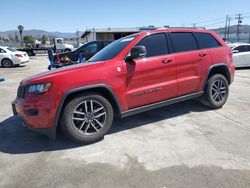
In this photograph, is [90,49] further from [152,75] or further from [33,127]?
[33,127]

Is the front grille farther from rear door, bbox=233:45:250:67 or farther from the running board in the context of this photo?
rear door, bbox=233:45:250:67

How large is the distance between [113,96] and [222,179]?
6.63 ft

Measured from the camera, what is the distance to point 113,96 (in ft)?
12.9

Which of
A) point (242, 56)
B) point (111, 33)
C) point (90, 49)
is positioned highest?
point (111, 33)

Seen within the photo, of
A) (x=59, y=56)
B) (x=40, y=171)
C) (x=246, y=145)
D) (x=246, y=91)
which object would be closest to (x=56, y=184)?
(x=40, y=171)

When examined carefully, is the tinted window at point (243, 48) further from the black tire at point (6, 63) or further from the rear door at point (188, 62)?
the black tire at point (6, 63)

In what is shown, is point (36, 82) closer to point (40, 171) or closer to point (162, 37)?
point (40, 171)

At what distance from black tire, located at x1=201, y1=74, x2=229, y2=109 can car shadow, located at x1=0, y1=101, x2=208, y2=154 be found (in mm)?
247

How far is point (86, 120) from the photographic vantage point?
12.6 ft

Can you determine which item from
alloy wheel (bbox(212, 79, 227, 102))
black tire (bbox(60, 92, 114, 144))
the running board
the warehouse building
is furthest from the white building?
black tire (bbox(60, 92, 114, 144))

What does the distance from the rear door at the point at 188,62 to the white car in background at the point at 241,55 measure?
8839 millimetres

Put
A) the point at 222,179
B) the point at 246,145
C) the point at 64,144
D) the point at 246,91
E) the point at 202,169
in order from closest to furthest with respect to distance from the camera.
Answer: the point at 222,179 < the point at 202,169 < the point at 246,145 < the point at 64,144 < the point at 246,91

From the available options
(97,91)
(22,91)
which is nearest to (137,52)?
(97,91)

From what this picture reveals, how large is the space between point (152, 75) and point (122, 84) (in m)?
0.63
